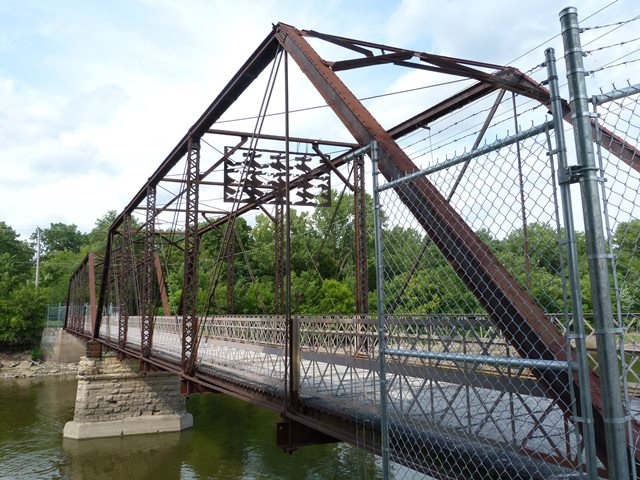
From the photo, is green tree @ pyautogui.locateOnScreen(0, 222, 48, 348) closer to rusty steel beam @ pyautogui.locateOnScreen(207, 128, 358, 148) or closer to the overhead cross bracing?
the overhead cross bracing

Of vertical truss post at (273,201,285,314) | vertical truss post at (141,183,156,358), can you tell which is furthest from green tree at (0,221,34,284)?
vertical truss post at (273,201,285,314)

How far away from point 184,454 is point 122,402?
404 cm

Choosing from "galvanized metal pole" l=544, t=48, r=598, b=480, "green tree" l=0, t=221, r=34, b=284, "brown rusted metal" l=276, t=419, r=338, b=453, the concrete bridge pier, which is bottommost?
the concrete bridge pier

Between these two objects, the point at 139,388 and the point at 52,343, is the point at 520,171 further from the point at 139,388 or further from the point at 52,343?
the point at 52,343

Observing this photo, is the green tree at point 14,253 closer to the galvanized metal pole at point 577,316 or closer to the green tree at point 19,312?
the green tree at point 19,312

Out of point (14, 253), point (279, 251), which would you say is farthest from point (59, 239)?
point (279, 251)

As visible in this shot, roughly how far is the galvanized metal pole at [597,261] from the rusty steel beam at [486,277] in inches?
9.5

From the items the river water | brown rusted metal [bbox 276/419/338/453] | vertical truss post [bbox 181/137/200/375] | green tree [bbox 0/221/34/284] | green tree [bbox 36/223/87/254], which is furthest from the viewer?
green tree [bbox 36/223/87/254]

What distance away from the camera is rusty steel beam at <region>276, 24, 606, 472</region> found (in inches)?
103

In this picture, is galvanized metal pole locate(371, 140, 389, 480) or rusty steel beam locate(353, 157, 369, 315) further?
rusty steel beam locate(353, 157, 369, 315)

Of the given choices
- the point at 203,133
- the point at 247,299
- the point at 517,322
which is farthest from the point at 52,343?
the point at 517,322

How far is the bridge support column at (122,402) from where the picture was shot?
63.8 feet

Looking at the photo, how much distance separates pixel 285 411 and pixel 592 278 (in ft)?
16.6

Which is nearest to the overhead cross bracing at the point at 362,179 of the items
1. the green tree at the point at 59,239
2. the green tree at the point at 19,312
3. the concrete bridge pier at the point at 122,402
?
the concrete bridge pier at the point at 122,402
